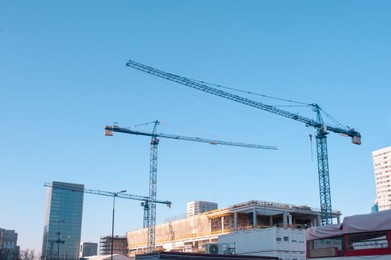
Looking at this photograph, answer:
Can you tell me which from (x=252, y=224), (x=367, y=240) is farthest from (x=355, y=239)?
(x=252, y=224)

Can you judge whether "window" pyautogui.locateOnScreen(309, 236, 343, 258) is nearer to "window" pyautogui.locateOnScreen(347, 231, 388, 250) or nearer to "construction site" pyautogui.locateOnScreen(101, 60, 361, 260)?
"window" pyautogui.locateOnScreen(347, 231, 388, 250)

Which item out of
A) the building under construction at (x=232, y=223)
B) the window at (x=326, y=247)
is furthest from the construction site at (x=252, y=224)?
the window at (x=326, y=247)

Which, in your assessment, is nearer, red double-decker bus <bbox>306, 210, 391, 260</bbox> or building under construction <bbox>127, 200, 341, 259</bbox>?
red double-decker bus <bbox>306, 210, 391, 260</bbox>

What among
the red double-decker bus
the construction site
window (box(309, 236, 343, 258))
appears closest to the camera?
the red double-decker bus

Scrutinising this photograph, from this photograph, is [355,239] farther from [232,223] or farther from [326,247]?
[232,223]

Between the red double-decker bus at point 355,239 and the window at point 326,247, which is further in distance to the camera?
the window at point 326,247

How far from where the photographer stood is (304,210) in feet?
351

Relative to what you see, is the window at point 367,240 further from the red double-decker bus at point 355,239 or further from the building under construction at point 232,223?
the building under construction at point 232,223

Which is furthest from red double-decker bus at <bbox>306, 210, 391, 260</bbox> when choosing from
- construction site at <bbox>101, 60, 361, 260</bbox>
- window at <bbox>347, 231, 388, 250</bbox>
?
construction site at <bbox>101, 60, 361, 260</bbox>

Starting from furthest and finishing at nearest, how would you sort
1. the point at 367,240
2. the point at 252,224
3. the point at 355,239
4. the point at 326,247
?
the point at 252,224 < the point at 326,247 < the point at 355,239 < the point at 367,240

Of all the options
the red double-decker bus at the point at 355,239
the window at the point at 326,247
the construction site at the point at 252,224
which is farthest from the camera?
the construction site at the point at 252,224

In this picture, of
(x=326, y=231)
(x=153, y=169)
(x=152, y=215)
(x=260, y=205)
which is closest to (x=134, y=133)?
(x=153, y=169)

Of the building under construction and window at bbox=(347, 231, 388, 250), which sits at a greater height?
the building under construction

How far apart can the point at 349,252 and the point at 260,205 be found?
7579cm
